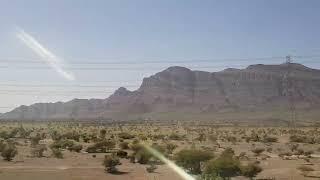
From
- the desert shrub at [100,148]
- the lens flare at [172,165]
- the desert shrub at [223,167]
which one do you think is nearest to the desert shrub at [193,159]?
the lens flare at [172,165]

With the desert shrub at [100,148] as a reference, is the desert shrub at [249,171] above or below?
Answer: below

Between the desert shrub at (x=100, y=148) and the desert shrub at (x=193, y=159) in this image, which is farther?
the desert shrub at (x=100, y=148)

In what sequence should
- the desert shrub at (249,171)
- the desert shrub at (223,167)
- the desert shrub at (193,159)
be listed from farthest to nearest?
the desert shrub at (193,159) < the desert shrub at (249,171) < the desert shrub at (223,167)

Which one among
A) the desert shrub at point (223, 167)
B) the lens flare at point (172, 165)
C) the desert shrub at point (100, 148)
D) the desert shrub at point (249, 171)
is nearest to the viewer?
the desert shrub at point (223, 167)

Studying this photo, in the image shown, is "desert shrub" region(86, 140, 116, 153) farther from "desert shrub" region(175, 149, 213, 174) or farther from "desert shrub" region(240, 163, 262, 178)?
"desert shrub" region(240, 163, 262, 178)

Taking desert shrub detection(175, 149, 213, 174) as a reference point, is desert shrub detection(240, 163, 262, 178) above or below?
below

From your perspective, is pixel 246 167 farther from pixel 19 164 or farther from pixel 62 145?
pixel 62 145

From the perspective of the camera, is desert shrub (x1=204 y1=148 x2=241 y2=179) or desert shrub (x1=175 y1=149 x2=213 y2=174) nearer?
desert shrub (x1=204 y1=148 x2=241 y2=179)

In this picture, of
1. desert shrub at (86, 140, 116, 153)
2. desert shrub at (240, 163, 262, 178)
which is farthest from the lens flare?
desert shrub at (86, 140, 116, 153)

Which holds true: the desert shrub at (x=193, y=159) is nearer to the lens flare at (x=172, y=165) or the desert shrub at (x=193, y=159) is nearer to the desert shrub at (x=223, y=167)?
the lens flare at (x=172, y=165)

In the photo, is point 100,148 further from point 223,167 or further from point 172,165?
point 223,167

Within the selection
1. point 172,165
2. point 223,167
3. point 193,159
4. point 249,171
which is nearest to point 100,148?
point 172,165

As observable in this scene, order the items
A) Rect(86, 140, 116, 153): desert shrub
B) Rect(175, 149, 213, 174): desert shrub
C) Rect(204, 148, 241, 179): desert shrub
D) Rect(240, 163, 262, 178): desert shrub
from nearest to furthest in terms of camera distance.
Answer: Rect(204, 148, 241, 179): desert shrub < Rect(240, 163, 262, 178): desert shrub < Rect(175, 149, 213, 174): desert shrub < Rect(86, 140, 116, 153): desert shrub

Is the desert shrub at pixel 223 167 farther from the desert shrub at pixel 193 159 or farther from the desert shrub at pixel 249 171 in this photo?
the desert shrub at pixel 193 159
